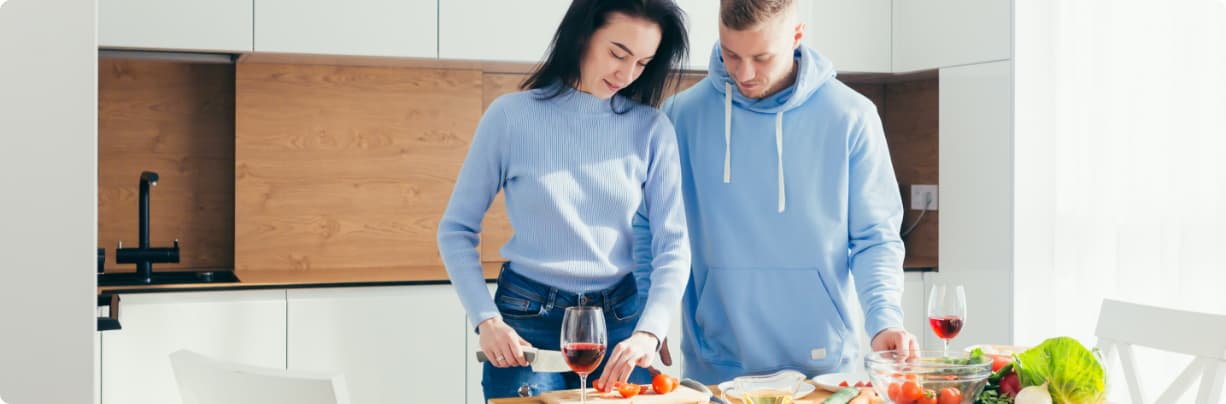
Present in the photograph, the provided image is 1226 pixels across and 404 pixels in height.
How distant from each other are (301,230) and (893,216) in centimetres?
206

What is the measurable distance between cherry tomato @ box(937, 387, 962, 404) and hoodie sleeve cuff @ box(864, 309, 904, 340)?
30cm

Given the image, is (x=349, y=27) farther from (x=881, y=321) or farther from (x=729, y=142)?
(x=881, y=321)

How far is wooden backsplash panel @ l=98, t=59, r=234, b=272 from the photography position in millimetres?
3203

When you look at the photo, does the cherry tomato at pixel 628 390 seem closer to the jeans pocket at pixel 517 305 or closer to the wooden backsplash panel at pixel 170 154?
the jeans pocket at pixel 517 305

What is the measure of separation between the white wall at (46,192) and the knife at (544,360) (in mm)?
571

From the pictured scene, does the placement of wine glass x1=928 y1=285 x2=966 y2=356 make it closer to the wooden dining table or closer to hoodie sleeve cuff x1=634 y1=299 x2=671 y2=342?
the wooden dining table

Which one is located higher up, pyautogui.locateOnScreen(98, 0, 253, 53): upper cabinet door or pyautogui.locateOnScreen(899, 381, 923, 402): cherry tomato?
pyautogui.locateOnScreen(98, 0, 253, 53): upper cabinet door

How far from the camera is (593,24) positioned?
5.68 ft

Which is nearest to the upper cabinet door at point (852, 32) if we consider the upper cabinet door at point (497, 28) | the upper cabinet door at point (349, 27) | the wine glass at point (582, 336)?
the upper cabinet door at point (497, 28)

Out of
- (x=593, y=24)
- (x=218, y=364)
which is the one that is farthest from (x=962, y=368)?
(x=218, y=364)

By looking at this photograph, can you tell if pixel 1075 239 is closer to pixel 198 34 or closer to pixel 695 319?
pixel 695 319

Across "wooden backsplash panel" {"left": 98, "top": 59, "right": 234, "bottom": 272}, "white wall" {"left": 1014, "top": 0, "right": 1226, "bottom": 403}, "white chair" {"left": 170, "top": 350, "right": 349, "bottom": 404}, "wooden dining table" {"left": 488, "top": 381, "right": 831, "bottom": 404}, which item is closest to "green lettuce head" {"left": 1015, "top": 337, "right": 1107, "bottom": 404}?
"wooden dining table" {"left": 488, "top": 381, "right": 831, "bottom": 404}

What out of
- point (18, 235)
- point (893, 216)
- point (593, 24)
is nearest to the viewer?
point (18, 235)

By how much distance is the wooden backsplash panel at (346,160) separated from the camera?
10.9 feet
